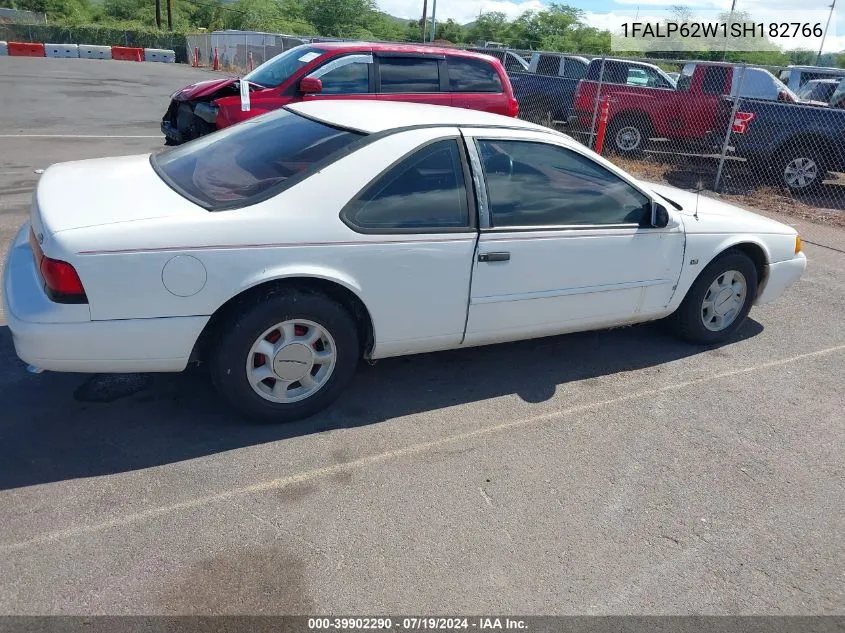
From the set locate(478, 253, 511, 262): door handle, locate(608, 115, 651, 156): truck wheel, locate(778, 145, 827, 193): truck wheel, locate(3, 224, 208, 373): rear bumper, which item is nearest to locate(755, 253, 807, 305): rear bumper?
locate(478, 253, 511, 262): door handle

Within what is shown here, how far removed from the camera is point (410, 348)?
148 inches

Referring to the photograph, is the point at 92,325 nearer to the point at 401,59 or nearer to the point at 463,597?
the point at 463,597

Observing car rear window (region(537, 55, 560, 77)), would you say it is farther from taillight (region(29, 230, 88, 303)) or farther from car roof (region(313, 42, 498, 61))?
taillight (region(29, 230, 88, 303))

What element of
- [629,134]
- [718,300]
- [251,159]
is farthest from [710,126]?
[251,159]

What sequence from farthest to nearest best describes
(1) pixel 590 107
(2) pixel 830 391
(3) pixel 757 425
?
1. (1) pixel 590 107
2. (2) pixel 830 391
3. (3) pixel 757 425

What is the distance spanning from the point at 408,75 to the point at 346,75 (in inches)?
34.1

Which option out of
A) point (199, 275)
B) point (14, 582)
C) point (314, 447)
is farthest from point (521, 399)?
point (14, 582)

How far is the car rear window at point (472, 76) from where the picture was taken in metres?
9.34

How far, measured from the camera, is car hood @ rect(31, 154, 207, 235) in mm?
3082

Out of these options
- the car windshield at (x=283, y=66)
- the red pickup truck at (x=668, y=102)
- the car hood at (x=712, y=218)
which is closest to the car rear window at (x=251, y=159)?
the car hood at (x=712, y=218)

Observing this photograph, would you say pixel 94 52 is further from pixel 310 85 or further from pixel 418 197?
pixel 418 197

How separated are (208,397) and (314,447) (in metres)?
0.75

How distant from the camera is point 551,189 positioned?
4047 mm

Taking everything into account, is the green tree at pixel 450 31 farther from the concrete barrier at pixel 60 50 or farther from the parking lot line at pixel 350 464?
the parking lot line at pixel 350 464
